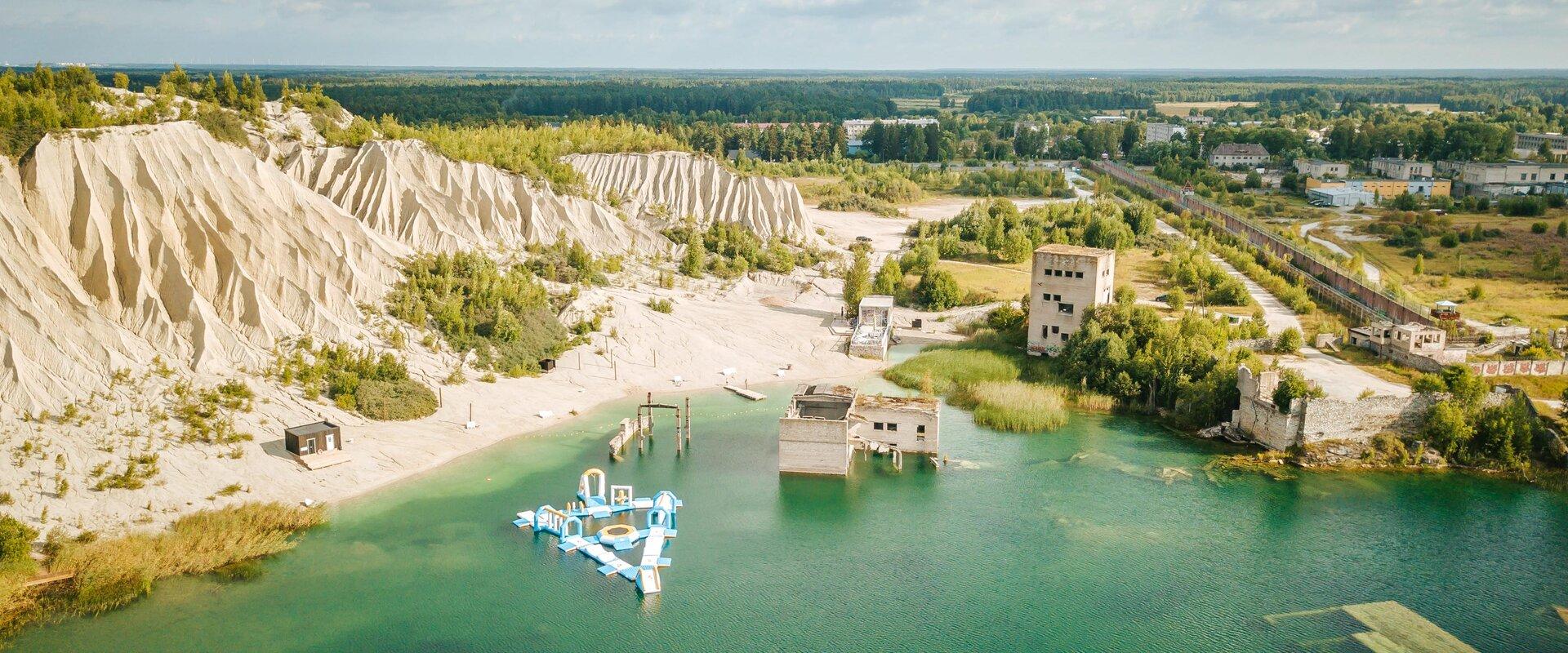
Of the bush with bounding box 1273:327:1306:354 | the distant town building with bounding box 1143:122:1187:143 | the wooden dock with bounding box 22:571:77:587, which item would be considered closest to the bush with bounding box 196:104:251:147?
Result: the wooden dock with bounding box 22:571:77:587

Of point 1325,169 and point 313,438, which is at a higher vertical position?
point 1325,169

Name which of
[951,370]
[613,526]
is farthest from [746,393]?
[613,526]

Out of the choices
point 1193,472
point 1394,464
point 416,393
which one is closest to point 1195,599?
point 1193,472

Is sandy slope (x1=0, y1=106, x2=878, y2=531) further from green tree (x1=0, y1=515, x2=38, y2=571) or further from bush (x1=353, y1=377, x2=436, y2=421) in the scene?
green tree (x1=0, y1=515, x2=38, y2=571)

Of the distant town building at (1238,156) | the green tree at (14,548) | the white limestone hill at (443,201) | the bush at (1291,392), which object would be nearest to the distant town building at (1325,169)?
the distant town building at (1238,156)

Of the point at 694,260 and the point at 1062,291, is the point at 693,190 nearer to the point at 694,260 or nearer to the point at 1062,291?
the point at 694,260

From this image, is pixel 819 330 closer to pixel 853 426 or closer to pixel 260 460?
pixel 853 426
